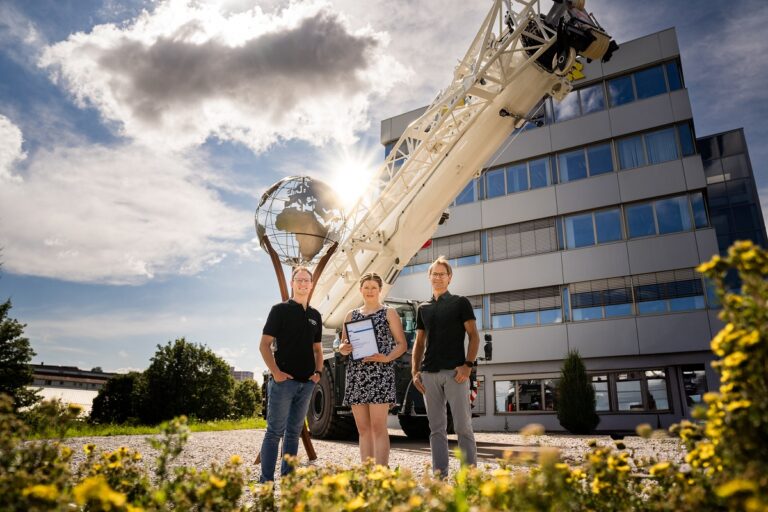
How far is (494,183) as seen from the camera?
68.0ft

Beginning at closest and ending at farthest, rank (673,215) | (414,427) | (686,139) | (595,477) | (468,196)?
1. (595,477)
2. (414,427)
3. (673,215)
4. (686,139)
5. (468,196)

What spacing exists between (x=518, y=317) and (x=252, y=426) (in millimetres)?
10685

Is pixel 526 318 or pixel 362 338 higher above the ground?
pixel 526 318

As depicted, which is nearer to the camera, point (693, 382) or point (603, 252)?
point (693, 382)

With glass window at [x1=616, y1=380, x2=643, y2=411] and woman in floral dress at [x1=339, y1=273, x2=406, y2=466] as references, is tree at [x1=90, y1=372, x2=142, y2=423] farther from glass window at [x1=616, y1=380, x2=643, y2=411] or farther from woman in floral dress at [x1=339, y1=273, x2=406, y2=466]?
woman in floral dress at [x1=339, y1=273, x2=406, y2=466]

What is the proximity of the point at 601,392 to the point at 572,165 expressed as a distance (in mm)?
8787

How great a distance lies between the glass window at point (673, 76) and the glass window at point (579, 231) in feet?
18.0

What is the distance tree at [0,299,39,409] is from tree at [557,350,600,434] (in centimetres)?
2958

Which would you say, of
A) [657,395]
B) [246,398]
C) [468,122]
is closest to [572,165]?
[657,395]

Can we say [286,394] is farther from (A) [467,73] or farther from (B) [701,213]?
(B) [701,213]

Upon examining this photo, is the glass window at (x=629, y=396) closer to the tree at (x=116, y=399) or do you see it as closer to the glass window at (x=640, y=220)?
the glass window at (x=640, y=220)

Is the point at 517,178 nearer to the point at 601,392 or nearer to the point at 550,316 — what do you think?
the point at 550,316

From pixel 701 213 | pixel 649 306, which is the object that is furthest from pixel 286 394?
pixel 701 213

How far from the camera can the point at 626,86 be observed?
18.3 meters
